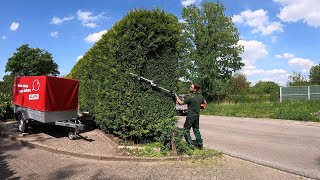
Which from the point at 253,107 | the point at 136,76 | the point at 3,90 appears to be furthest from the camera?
the point at 253,107

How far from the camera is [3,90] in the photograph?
2109 cm

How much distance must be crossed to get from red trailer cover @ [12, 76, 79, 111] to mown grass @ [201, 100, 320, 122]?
1427cm

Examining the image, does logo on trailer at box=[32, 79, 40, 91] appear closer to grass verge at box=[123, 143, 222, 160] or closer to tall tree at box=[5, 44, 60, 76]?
grass verge at box=[123, 143, 222, 160]

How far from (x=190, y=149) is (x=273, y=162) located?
206 cm

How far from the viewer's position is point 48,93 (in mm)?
10641

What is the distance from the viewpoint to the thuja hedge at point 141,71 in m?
9.21

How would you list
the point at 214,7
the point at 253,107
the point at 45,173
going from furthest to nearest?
the point at 214,7 → the point at 253,107 → the point at 45,173

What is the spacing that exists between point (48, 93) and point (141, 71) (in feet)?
10.8

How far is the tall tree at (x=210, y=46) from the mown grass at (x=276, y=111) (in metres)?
14.9

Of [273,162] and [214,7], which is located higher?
[214,7]

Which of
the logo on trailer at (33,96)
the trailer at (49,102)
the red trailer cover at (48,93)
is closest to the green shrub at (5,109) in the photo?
the trailer at (49,102)

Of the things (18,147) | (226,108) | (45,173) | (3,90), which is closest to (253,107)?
(226,108)

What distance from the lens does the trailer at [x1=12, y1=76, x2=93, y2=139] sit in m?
10.6

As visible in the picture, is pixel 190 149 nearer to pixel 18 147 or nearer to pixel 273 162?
pixel 273 162
